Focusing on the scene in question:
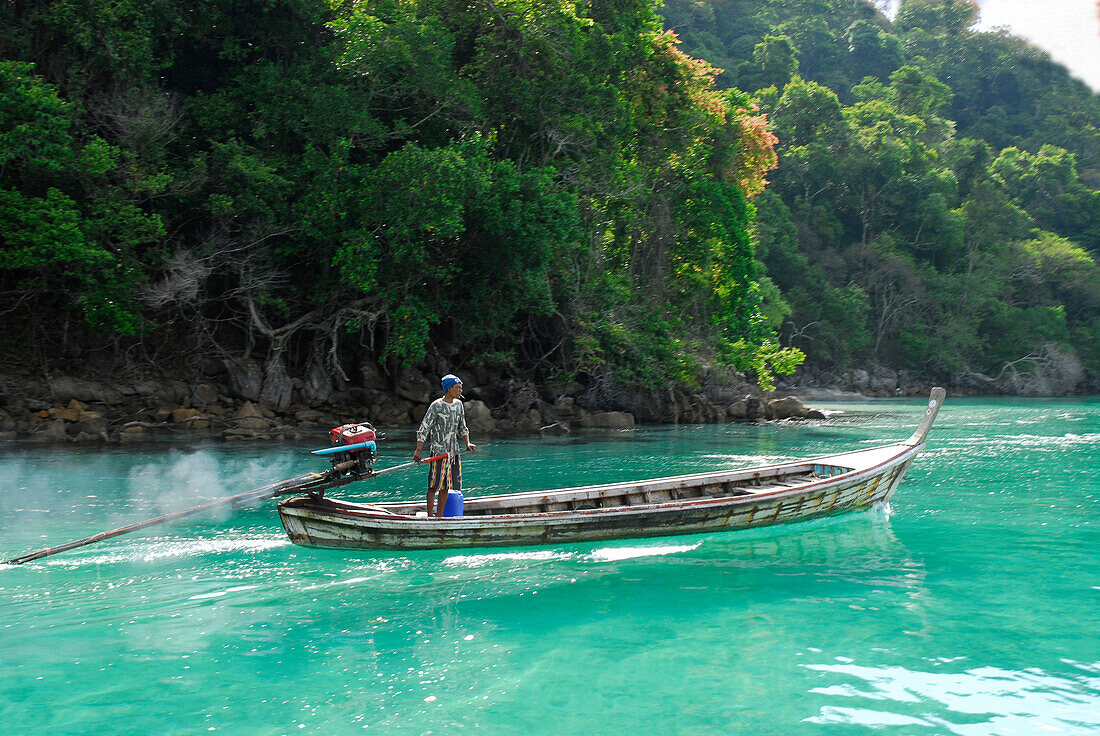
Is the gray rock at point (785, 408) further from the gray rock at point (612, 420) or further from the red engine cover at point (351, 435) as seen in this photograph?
the red engine cover at point (351, 435)

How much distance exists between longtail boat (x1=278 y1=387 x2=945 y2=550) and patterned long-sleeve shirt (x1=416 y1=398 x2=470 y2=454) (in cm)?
75

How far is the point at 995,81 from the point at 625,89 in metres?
53.5

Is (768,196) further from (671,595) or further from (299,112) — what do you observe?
(671,595)

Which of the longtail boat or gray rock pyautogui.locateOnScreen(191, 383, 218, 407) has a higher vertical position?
gray rock pyautogui.locateOnScreen(191, 383, 218, 407)

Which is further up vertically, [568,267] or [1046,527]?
[568,267]

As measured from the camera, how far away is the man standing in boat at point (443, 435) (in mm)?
8594

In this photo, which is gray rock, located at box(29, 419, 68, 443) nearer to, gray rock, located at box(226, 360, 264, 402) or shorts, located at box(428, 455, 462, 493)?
gray rock, located at box(226, 360, 264, 402)

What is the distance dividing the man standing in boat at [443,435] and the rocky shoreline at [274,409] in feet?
35.6

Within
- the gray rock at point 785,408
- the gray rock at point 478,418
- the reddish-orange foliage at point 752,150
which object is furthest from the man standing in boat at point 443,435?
the gray rock at point 785,408

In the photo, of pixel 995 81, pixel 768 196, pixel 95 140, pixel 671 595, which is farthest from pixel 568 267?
pixel 995 81

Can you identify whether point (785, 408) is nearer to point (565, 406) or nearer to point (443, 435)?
point (565, 406)

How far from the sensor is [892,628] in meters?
6.74

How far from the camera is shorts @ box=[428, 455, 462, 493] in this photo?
871 cm

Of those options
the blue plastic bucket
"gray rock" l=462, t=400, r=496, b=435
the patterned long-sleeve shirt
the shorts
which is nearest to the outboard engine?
the patterned long-sleeve shirt
